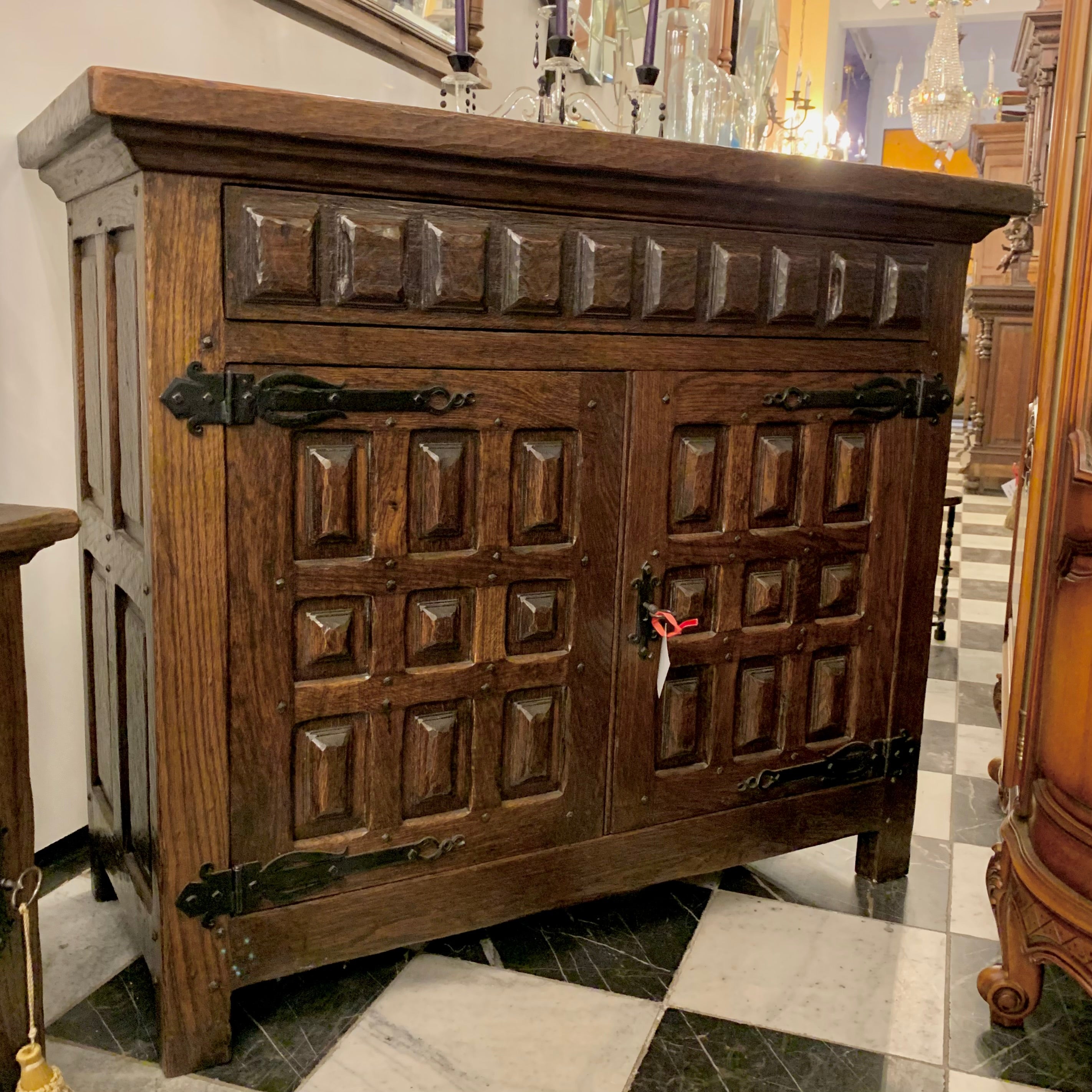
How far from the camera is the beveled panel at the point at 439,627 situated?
1.33 metres

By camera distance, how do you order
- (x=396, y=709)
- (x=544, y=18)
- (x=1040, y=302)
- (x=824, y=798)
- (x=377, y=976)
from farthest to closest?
1. (x=544, y=18)
2. (x=1040, y=302)
3. (x=824, y=798)
4. (x=377, y=976)
5. (x=396, y=709)

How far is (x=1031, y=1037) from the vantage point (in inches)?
55.2

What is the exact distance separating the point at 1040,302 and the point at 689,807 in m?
1.24

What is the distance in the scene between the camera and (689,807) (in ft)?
5.23

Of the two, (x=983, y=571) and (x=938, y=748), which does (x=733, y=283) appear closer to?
(x=938, y=748)

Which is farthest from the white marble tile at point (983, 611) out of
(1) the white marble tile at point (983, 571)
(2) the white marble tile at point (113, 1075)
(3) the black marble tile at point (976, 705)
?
(2) the white marble tile at point (113, 1075)

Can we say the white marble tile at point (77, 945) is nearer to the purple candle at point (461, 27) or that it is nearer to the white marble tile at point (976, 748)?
the purple candle at point (461, 27)

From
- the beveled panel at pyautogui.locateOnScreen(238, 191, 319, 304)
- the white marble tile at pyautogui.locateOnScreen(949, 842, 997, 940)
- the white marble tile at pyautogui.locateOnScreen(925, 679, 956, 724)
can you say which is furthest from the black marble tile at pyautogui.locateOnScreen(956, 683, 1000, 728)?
the beveled panel at pyautogui.locateOnScreen(238, 191, 319, 304)

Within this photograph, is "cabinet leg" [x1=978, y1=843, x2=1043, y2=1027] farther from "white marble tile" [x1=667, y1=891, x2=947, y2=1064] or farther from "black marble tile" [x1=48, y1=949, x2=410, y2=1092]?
"black marble tile" [x1=48, y1=949, x2=410, y2=1092]

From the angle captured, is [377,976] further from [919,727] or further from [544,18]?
[544,18]

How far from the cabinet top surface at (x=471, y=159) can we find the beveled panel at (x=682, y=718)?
2.05 feet

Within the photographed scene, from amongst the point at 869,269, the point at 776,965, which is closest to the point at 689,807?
the point at 776,965

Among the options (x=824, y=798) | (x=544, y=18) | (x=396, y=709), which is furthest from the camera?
(x=544, y=18)

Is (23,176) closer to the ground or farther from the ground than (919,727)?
farther from the ground
